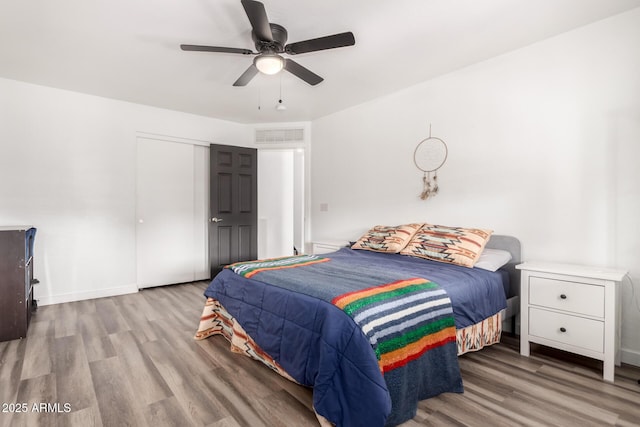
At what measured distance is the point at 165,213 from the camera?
4551mm

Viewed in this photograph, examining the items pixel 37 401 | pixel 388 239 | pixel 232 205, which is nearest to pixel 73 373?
pixel 37 401

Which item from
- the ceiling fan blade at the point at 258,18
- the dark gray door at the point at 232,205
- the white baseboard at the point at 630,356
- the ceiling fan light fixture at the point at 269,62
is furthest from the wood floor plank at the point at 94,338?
the white baseboard at the point at 630,356

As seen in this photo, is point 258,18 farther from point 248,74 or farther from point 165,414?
point 165,414

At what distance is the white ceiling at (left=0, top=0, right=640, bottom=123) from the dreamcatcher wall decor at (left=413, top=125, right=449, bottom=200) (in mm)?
704

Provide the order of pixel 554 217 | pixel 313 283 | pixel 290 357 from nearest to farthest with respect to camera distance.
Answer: pixel 290 357, pixel 313 283, pixel 554 217

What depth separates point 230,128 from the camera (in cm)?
512

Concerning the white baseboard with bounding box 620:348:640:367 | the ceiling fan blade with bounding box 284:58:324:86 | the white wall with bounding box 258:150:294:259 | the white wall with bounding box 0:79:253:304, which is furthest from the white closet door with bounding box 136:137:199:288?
the white baseboard with bounding box 620:348:640:367

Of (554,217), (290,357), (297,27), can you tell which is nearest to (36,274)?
(290,357)

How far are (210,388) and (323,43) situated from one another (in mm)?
2354

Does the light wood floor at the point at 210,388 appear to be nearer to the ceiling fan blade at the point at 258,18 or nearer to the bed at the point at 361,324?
the bed at the point at 361,324

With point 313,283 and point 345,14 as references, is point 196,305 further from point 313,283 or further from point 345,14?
point 345,14

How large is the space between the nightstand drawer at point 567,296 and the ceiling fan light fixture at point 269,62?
2468mm

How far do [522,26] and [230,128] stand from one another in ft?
13.1

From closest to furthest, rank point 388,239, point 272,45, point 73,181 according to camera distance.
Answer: point 272,45
point 388,239
point 73,181
